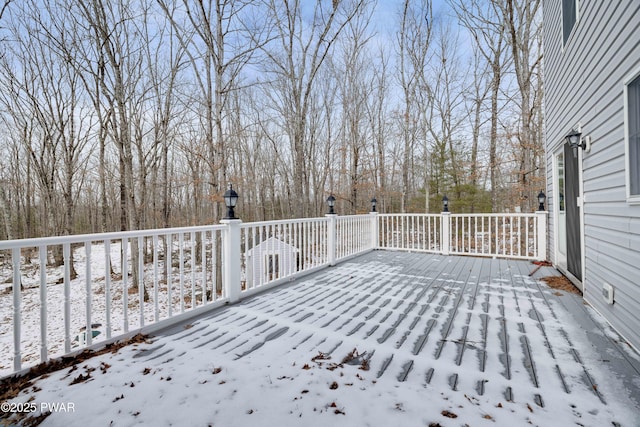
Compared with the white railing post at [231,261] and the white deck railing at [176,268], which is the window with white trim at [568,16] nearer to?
the white deck railing at [176,268]

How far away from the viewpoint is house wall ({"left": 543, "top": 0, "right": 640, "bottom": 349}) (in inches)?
75.2

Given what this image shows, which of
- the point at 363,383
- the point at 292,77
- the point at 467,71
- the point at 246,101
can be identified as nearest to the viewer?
the point at 363,383

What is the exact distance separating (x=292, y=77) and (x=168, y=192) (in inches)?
267

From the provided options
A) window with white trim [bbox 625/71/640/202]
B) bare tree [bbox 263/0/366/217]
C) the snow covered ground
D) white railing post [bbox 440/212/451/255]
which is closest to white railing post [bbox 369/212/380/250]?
white railing post [bbox 440/212/451/255]

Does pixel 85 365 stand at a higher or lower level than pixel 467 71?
lower

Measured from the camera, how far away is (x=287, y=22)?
23.6 feet

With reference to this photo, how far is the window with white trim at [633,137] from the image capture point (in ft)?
6.03

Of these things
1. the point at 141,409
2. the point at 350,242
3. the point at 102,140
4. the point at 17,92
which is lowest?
the point at 141,409

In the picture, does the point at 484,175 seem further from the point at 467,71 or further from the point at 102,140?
the point at 102,140

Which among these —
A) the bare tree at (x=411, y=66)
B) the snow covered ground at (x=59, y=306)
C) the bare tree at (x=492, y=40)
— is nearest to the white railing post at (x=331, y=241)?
the snow covered ground at (x=59, y=306)

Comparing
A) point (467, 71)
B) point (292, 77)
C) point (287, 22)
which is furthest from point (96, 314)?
point (467, 71)

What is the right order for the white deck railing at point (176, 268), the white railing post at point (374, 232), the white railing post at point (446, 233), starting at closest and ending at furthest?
the white deck railing at point (176, 268), the white railing post at point (446, 233), the white railing post at point (374, 232)

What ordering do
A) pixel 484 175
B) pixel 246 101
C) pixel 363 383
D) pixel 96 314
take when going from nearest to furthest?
pixel 363 383 → pixel 96 314 → pixel 484 175 → pixel 246 101

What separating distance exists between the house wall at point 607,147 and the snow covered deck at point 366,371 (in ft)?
1.04
